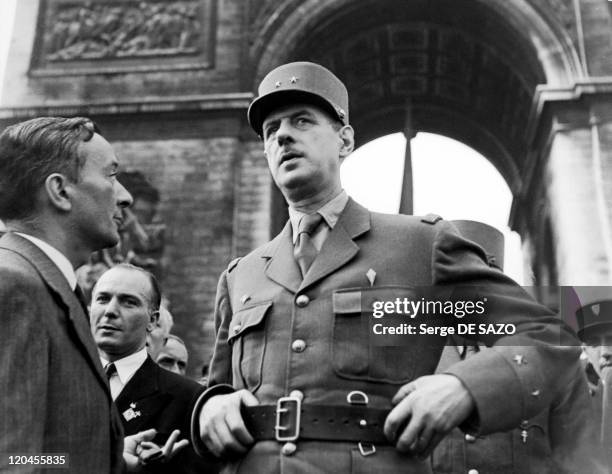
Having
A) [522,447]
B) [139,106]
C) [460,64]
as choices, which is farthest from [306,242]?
[460,64]

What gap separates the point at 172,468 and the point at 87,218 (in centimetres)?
118

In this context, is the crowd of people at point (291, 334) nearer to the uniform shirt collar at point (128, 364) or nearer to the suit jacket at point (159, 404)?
the suit jacket at point (159, 404)

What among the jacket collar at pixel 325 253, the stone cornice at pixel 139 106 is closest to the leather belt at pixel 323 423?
the jacket collar at pixel 325 253

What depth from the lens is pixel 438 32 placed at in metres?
15.8

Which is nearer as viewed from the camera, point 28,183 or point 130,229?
point 28,183

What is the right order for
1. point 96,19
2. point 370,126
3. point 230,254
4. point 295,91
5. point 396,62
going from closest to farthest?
point 295,91
point 230,254
point 96,19
point 396,62
point 370,126

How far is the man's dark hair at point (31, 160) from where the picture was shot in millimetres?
2420

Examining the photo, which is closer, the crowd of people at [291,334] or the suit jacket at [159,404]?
the crowd of people at [291,334]

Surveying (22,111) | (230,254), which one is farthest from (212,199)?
(22,111)

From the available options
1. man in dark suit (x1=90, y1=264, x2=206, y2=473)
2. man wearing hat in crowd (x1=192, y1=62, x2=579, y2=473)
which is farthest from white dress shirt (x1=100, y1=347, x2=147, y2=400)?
man wearing hat in crowd (x1=192, y1=62, x2=579, y2=473)

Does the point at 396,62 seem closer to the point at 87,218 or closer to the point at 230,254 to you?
the point at 230,254

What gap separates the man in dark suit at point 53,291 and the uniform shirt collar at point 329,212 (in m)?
0.56

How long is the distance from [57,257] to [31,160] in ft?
0.98

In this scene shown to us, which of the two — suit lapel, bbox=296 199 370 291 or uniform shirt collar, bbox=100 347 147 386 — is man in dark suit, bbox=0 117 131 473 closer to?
suit lapel, bbox=296 199 370 291
